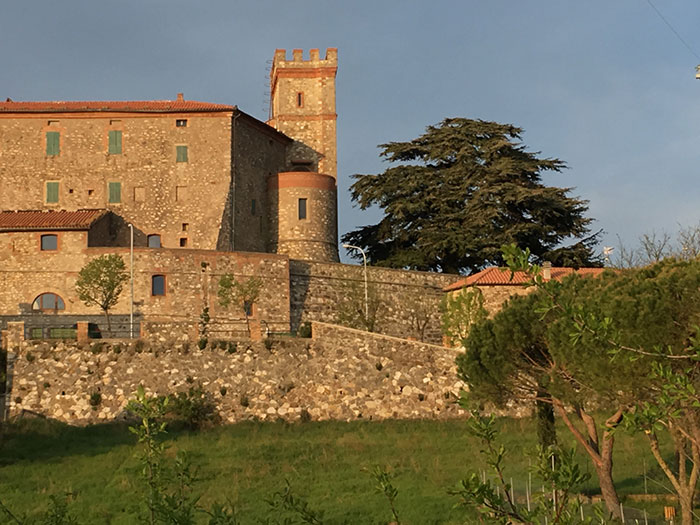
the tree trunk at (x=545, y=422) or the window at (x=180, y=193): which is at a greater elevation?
the window at (x=180, y=193)

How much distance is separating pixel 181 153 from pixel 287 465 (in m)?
26.4

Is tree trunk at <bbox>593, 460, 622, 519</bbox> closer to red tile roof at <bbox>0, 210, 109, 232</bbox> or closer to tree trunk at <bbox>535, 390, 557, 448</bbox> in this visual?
tree trunk at <bbox>535, 390, 557, 448</bbox>

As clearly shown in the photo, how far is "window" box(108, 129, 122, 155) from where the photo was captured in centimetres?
4803

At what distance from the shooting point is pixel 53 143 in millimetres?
47844

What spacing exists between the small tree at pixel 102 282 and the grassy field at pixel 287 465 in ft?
30.9

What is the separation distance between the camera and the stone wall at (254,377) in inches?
1187

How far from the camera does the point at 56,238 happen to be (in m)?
41.3

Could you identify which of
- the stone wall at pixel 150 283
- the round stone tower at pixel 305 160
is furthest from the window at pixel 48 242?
the round stone tower at pixel 305 160

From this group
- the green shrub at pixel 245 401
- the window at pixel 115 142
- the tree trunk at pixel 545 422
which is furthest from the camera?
the window at pixel 115 142

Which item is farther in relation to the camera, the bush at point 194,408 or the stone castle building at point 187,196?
the stone castle building at point 187,196

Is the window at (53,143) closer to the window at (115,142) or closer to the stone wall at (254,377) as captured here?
the window at (115,142)

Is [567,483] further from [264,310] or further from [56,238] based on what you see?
[56,238]

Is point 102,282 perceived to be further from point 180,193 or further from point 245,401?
point 180,193

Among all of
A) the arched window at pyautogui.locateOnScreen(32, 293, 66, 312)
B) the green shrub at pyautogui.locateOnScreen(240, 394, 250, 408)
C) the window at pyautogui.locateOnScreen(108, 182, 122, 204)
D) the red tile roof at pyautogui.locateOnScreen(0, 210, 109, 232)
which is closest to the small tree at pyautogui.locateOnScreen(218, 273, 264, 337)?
the arched window at pyautogui.locateOnScreen(32, 293, 66, 312)
